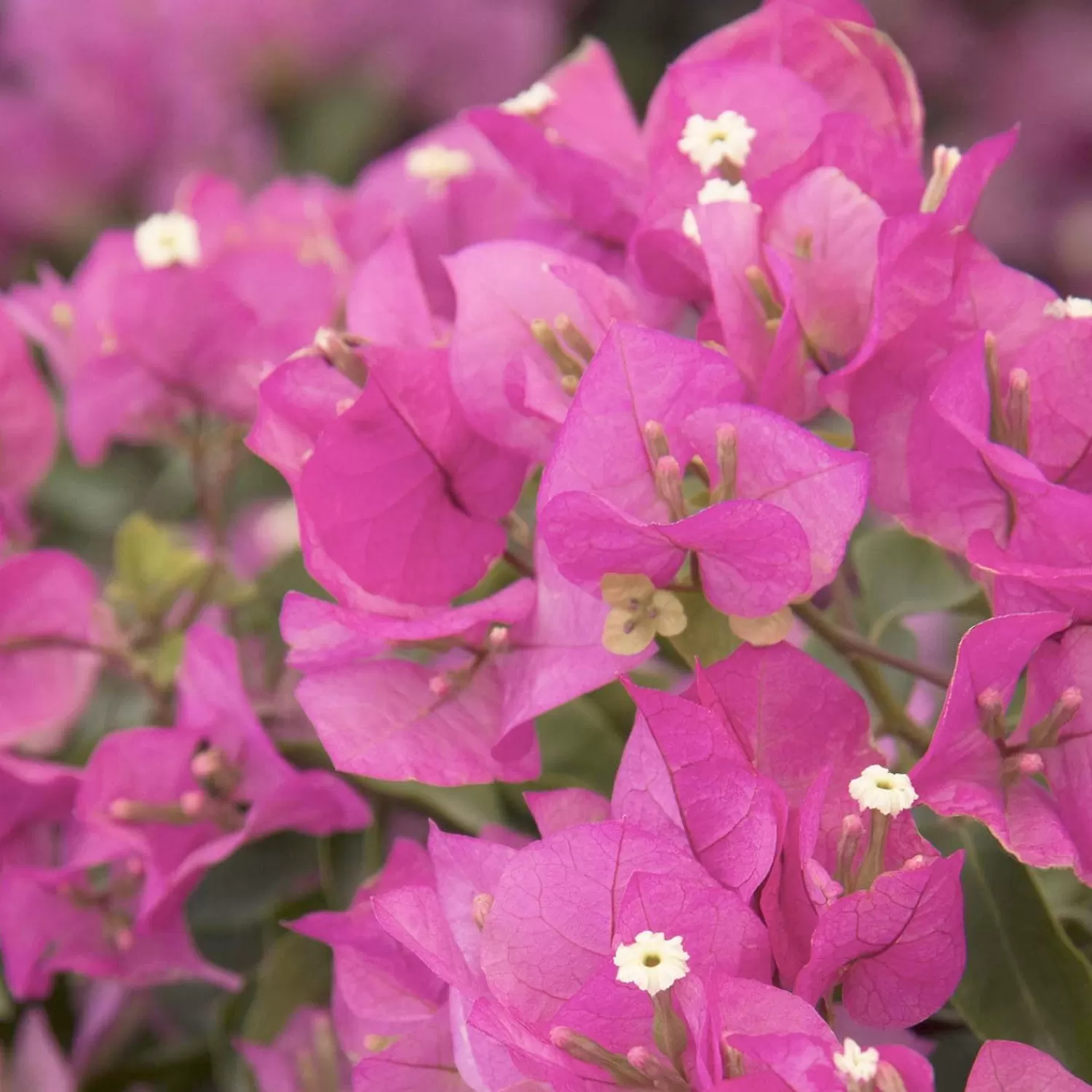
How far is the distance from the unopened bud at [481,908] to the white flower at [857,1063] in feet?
0.37

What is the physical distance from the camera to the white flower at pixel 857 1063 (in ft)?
1.12

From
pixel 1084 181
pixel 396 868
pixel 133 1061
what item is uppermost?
pixel 396 868

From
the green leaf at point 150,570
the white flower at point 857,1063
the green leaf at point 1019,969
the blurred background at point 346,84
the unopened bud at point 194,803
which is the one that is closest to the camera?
the white flower at point 857,1063

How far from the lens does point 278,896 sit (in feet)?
2.15

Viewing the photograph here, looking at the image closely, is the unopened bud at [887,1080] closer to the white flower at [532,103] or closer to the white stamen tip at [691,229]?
the white stamen tip at [691,229]

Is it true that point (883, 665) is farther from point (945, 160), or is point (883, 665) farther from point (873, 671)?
point (945, 160)

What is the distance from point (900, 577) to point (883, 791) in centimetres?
21

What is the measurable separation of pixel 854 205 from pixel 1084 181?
1317 mm

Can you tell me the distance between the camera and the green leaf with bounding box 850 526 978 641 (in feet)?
1.87

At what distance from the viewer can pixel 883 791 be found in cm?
39

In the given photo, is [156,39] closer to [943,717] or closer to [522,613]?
[522,613]

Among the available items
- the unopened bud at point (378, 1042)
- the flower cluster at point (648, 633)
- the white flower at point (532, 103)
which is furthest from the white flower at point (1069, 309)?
the unopened bud at point (378, 1042)

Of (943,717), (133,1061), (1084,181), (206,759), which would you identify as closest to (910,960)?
(943,717)

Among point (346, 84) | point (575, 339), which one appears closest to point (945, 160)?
point (575, 339)
